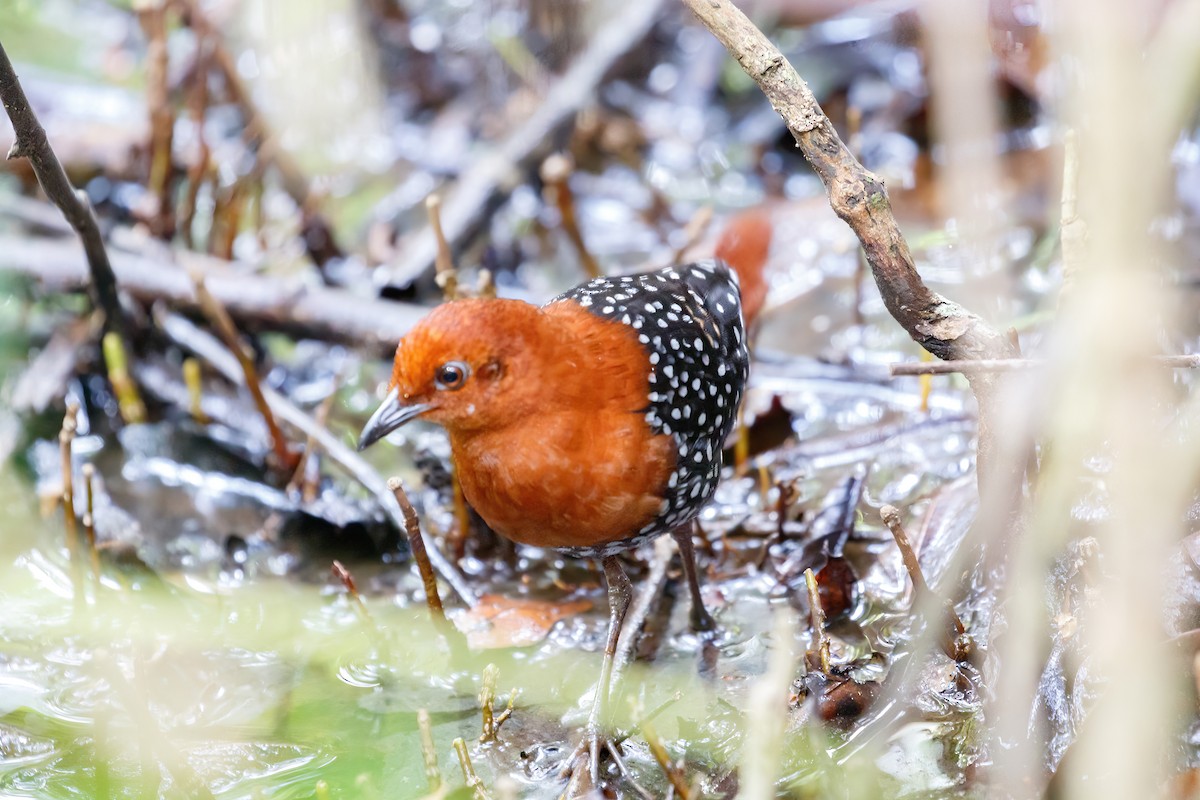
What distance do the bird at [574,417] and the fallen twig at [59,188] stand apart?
133 centimetres

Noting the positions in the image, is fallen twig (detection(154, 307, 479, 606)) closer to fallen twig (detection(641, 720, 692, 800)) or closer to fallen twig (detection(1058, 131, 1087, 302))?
fallen twig (detection(641, 720, 692, 800))

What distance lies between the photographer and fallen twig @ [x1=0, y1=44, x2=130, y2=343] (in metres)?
3.00

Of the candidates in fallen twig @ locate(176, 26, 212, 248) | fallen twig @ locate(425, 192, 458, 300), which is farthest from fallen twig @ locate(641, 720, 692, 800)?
fallen twig @ locate(176, 26, 212, 248)

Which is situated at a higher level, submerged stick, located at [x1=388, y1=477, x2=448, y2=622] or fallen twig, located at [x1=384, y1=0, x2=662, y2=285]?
fallen twig, located at [x1=384, y1=0, x2=662, y2=285]

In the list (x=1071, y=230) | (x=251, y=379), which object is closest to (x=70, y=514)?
(x=251, y=379)

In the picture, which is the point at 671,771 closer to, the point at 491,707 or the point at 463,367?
the point at 491,707

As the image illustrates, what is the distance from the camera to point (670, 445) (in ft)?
9.08

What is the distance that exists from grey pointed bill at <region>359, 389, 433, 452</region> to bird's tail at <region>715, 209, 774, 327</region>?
1383 mm

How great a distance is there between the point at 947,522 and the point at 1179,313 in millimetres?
1367

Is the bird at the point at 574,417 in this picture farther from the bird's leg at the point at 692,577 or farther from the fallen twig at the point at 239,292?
the fallen twig at the point at 239,292

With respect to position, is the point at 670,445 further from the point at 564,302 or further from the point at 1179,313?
the point at 1179,313

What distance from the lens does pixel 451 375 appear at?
2.58 m

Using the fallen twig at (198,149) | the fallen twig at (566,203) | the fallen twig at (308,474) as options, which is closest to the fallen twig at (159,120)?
the fallen twig at (198,149)

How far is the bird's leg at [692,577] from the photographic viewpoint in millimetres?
3010
